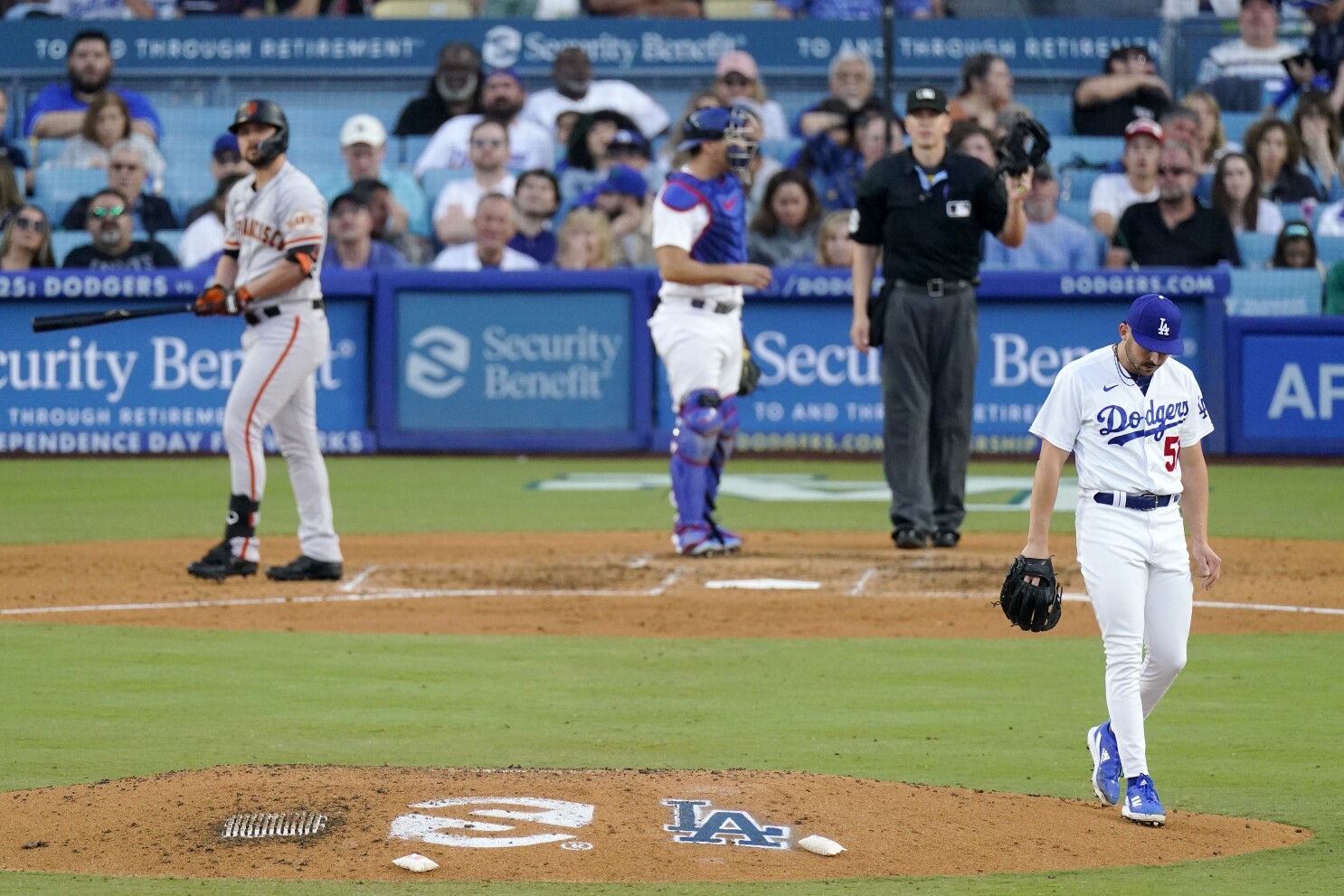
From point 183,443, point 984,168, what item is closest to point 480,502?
point 183,443

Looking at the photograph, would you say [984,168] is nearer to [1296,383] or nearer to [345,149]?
[1296,383]

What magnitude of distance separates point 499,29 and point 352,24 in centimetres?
142

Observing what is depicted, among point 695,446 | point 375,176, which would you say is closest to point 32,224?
point 375,176

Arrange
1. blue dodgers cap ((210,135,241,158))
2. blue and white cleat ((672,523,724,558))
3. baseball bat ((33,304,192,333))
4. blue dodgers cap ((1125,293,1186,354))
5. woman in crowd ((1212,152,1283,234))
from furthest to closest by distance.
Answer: blue dodgers cap ((210,135,241,158)) < woman in crowd ((1212,152,1283,234)) < blue and white cleat ((672,523,724,558)) < baseball bat ((33,304,192,333)) < blue dodgers cap ((1125,293,1186,354))

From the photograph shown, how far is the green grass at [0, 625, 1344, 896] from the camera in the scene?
19.2ft

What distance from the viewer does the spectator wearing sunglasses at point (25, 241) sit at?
55.4ft

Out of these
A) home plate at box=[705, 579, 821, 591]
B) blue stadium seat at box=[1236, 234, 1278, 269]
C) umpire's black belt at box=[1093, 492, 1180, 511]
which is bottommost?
home plate at box=[705, 579, 821, 591]

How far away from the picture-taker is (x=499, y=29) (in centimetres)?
2055

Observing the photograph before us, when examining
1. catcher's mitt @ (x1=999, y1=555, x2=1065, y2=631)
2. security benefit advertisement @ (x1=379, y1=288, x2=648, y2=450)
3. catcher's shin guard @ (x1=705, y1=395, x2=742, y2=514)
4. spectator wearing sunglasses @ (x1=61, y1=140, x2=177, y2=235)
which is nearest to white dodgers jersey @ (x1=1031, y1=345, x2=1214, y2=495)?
catcher's mitt @ (x1=999, y1=555, x2=1065, y2=631)

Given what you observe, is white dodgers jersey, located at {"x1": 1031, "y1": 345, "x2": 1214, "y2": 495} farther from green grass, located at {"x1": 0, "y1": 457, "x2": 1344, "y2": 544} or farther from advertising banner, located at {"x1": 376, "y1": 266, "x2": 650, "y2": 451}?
advertising banner, located at {"x1": 376, "y1": 266, "x2": 650, "y2": 451}

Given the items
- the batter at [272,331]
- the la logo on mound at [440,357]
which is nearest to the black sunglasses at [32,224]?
the la logo on mound at [440,357]

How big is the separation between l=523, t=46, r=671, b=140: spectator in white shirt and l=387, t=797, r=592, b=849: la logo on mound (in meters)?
14.2

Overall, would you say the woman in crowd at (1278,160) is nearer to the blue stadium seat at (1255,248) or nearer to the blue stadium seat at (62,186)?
the blue stadium seat at (1255,248)

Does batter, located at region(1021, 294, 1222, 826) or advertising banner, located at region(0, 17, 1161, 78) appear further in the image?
advertising banner, located at region(0, 17, 1161, 78)
